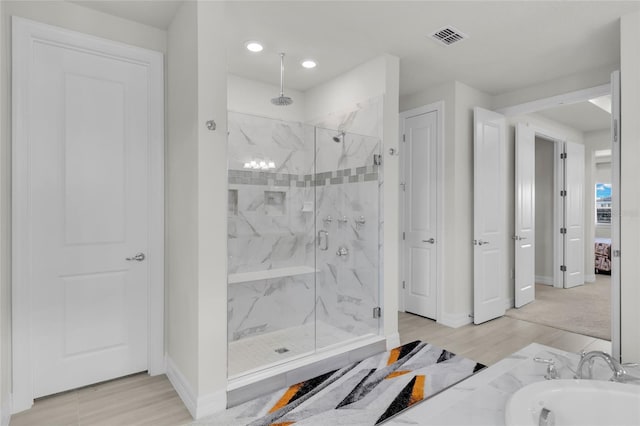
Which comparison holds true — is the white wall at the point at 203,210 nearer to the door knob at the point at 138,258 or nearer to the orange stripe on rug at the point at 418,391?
the door knob at the point at 138,258

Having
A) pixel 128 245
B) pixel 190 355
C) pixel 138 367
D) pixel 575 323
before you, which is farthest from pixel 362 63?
pixel 575 323

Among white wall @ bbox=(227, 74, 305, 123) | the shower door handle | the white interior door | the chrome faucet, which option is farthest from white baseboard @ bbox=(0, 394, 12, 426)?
the white interior door

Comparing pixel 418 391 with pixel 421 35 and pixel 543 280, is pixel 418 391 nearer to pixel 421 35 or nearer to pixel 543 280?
pixel 421 35

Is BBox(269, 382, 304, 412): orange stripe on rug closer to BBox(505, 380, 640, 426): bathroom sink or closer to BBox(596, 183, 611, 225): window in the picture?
BBox(505, 380, 640, 426): bathroom sink

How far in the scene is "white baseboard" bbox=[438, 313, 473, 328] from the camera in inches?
153

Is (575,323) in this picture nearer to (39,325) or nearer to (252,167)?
(252,167)

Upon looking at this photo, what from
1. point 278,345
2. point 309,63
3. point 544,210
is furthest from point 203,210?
point 544,210

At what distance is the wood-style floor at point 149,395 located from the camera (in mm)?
2180

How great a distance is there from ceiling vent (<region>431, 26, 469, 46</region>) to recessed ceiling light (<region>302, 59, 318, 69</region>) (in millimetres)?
1080

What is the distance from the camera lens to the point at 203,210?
7.27 feet

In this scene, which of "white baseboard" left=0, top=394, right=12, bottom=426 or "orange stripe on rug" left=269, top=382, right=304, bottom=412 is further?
"orange stripe on rug" left=269, top=382, right=304, bottom=412

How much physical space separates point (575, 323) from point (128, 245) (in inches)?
175

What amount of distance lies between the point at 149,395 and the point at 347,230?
195cm

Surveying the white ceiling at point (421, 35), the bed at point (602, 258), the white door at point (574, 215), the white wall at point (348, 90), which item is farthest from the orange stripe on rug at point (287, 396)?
the bed at point (602, 258)
